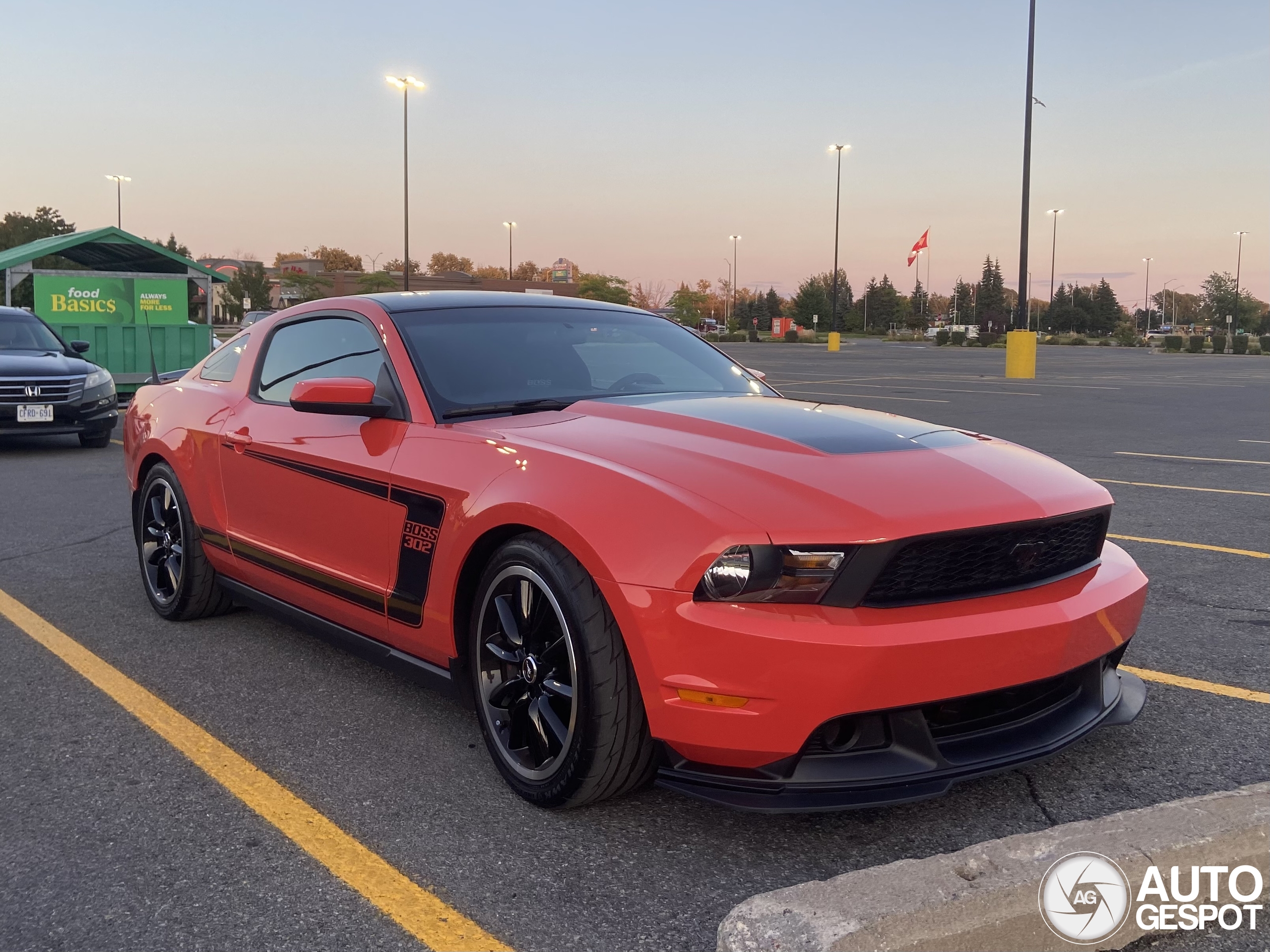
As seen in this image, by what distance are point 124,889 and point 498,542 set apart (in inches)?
50.2

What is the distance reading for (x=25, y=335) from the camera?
12.7 m

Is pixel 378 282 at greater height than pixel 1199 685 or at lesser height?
greater

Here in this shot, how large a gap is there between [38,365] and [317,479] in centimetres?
918

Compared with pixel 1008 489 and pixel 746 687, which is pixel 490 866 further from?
pixel 1008 489

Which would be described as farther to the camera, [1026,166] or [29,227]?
[29,227]

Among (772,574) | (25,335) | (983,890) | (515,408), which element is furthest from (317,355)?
(25,335)

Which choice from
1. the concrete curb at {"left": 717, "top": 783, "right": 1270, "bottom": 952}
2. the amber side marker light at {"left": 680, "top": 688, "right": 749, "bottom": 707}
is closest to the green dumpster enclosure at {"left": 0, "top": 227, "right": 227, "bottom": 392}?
the amber side marker light at {"left": 680, "top": 688, "right": 749, "bottom": 707}

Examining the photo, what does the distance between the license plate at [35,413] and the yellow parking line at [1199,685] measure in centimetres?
1065

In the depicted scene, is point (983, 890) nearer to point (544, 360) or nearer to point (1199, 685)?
point (1199, 685)

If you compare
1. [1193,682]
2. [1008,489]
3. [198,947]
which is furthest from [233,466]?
[1193,682]

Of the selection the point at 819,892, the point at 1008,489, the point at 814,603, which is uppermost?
the point at 1008,489

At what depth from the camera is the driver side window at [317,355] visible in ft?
13.6

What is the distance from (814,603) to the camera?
269 cm

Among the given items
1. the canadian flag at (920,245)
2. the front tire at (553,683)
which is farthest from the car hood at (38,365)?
the canadian flag at (920,245)
